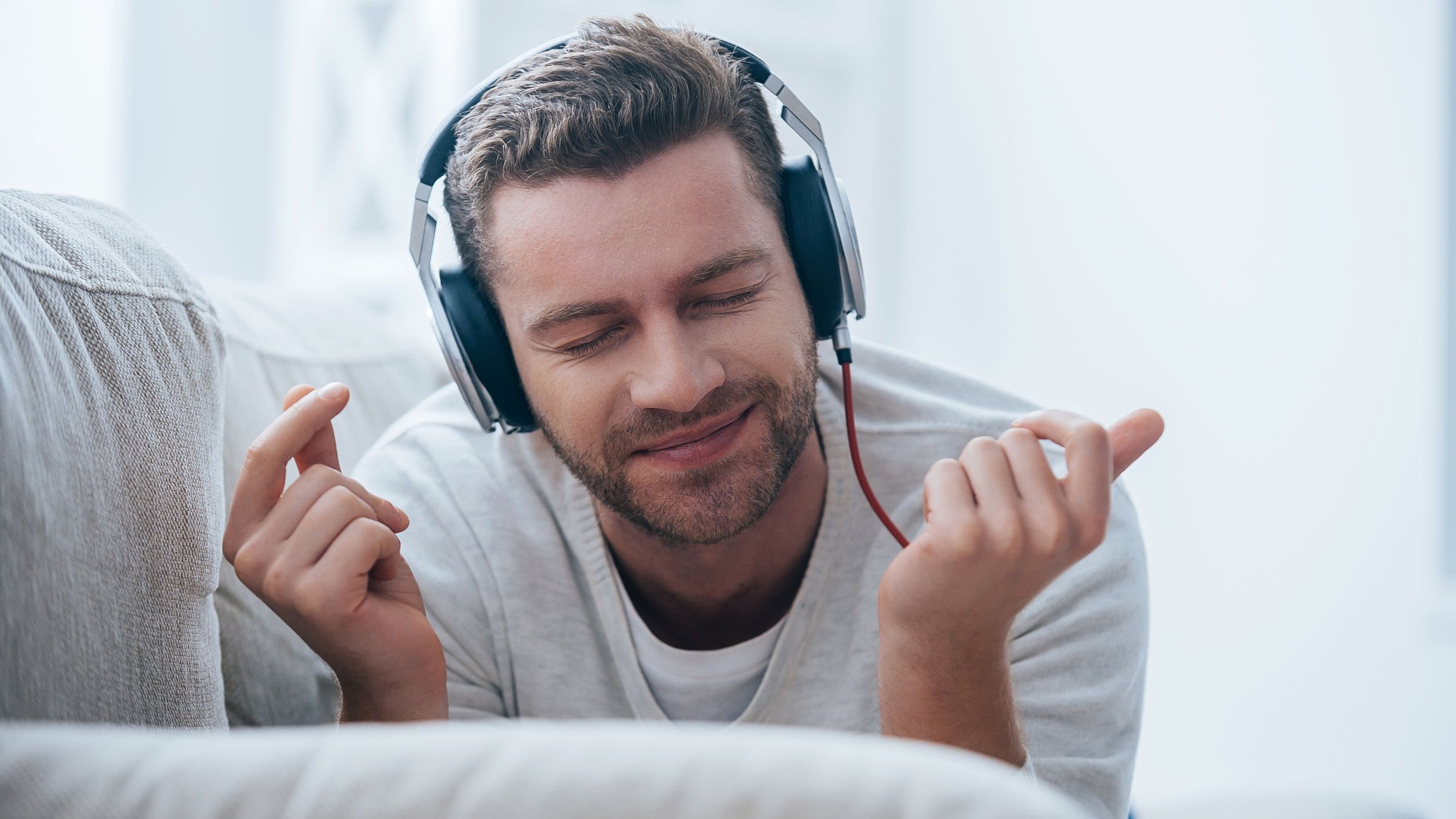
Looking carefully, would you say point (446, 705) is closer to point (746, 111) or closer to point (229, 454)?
point (229, 454)

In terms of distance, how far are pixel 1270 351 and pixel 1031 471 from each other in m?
2.22

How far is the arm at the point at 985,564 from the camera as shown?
0.78 meters

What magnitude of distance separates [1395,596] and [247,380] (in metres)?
2.59

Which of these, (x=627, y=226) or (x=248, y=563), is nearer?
(x=248, y=563)

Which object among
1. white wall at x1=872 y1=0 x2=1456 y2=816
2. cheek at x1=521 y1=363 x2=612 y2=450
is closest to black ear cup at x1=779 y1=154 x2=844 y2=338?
cheek at x1=521 y1=363 x2=612 y2=450

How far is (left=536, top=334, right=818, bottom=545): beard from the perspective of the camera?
1.08 m

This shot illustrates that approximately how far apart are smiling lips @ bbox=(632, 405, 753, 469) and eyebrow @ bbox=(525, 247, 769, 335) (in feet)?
0.45

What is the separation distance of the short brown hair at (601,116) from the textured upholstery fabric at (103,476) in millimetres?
317

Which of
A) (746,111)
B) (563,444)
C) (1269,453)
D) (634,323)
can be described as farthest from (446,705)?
(1269,453)

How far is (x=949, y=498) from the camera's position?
2.61ft

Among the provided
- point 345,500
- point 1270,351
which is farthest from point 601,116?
point 1270,351

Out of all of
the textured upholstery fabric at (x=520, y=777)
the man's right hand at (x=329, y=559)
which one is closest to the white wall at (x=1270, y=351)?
the man's right hand at (x=329, y=559)

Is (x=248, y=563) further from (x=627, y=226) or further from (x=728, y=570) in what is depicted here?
(x=728, y=570)

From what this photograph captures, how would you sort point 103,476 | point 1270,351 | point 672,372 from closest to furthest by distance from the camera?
point 103,476
point 672,372
point 1270,351
